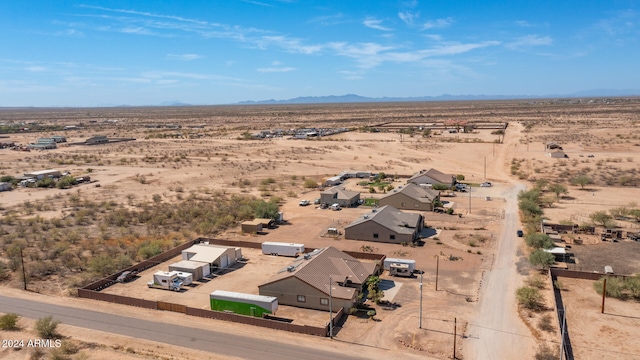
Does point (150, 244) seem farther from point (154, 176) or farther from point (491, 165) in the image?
point (491, 165)

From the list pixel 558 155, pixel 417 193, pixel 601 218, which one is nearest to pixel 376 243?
pixel 417 193

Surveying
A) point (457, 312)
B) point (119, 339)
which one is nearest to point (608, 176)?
point (457, 312)

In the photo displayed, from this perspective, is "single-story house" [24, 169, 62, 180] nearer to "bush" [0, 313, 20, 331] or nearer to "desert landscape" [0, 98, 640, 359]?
"desert landscape" [0, 98, 640, 359]

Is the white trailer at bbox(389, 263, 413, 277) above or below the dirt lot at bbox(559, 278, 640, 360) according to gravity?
above

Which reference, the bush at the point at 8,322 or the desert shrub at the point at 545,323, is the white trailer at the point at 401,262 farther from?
the bush at the point at 8,322

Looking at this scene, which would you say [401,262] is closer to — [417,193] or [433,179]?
[417,193]

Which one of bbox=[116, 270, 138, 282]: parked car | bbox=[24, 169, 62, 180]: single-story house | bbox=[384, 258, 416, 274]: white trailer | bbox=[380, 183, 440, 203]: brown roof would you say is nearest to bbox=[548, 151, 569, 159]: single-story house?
bbox=[380, 183, 440, 203]: brown roof
